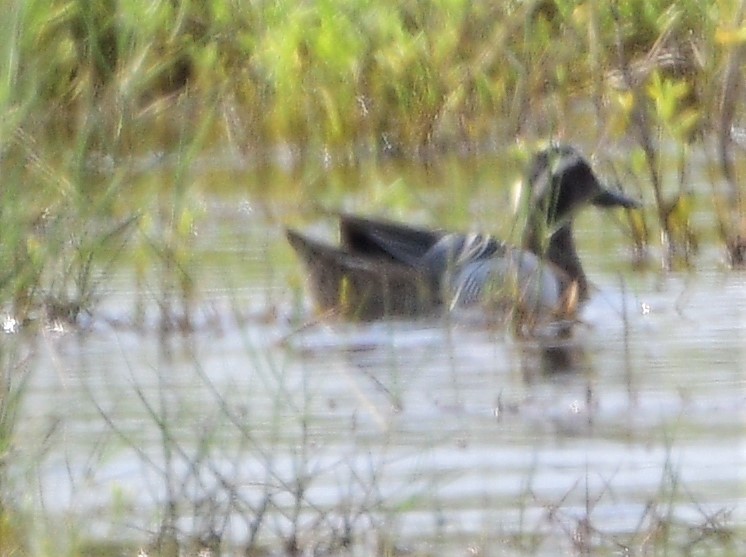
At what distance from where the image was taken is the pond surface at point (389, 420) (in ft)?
11.7

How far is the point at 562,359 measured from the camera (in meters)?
5.32

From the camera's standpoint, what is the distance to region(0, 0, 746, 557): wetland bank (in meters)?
3.64

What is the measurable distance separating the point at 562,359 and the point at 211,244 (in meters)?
1.61

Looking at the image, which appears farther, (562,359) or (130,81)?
(562,359)

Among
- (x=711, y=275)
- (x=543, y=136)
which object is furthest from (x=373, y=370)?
(x=543, y=136)

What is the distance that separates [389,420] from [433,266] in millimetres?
1956

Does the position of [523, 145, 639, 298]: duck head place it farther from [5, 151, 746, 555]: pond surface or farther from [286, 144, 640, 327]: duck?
[5, 151, 746, 555]: pond surface

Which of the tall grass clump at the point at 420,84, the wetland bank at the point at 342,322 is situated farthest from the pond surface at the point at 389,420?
the tall grass clump at the point at 420,84

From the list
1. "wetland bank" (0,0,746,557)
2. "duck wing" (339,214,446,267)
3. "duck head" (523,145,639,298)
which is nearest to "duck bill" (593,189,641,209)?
"duck head" (523,145,639,298)

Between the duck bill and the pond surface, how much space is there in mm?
185

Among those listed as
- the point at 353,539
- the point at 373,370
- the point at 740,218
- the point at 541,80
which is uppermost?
the point at 541,80

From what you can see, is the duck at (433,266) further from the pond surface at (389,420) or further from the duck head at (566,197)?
the pond surface at (389,420)

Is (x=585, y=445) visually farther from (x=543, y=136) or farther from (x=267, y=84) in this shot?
(x=267, y=84)

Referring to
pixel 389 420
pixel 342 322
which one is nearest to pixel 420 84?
pixel 342 322
